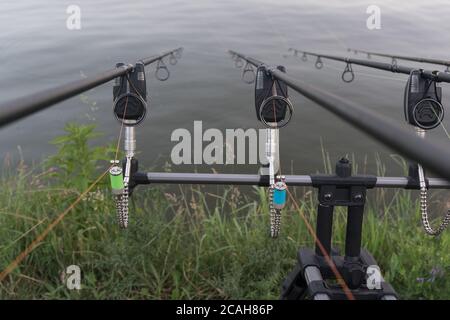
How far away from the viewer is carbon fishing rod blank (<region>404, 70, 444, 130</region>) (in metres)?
1.88

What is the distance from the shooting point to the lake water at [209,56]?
7867 millimetres

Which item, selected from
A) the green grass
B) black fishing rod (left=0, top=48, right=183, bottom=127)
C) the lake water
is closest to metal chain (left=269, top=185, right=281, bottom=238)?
black fishing rod (left=0, top=48, right=183, bottom=127)

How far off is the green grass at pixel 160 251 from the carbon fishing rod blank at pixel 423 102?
55.1 inches

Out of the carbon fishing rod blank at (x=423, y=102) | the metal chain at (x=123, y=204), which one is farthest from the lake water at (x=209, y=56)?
the carbon fishing rod blank at (x=423, y=102)

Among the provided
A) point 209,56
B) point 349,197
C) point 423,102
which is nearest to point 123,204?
point 349,197

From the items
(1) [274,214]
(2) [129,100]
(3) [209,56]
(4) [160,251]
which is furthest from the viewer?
(3) [209,56]

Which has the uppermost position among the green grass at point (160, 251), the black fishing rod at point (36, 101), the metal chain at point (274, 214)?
the black fishing rod at point (36, 101)

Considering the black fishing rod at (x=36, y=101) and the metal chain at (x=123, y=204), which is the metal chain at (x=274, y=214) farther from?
the black fishing rod at (x=36, y=101)

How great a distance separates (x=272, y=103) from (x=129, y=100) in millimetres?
657

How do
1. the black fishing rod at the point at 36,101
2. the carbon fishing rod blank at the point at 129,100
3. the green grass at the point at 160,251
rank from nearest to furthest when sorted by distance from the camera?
the black fishing rod at the point at 36,101, the carbon fishing rod blank at the point at 129,100, the green grass at the point at 160,251

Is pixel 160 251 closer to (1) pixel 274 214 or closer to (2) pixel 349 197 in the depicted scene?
(1) pixel 274 214

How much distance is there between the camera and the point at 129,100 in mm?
2145
